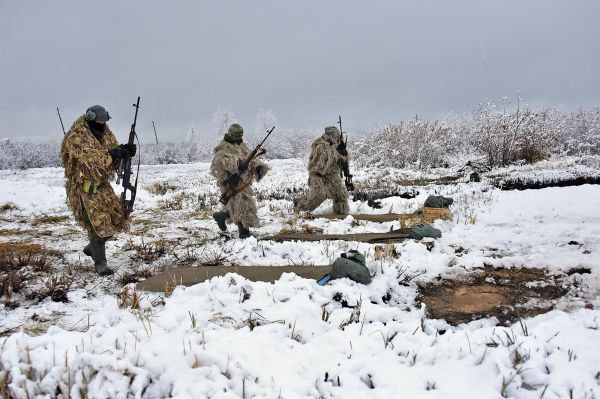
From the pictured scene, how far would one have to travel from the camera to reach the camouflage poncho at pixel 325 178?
25.5 ft

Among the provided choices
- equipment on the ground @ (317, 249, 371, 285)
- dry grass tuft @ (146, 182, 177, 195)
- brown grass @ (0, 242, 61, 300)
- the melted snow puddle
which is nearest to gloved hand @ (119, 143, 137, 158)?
brown grass @ (0, 242, 61, 300)

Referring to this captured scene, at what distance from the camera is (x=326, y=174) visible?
7.98 meters

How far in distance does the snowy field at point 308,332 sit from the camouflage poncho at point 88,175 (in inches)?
26.1

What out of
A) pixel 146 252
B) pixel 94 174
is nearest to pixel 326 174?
pixel 146 252

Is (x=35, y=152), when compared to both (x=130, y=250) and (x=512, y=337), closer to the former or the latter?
(x=130, y=250)

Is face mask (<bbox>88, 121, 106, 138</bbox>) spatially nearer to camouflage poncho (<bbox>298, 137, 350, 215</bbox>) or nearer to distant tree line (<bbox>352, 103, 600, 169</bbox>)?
camouflage poncho (<bbox>298, 137, 350, 215</bbox>)

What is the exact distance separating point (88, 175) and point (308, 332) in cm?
319

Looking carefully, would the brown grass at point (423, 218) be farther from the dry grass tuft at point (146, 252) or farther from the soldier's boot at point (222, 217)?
the dry grass tuft at point (146, 252)

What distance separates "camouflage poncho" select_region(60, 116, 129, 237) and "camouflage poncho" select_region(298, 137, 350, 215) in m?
4.19

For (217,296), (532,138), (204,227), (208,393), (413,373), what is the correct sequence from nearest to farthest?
(208,393) < (413,373) < (217,296) < (204,227) < (532,138)

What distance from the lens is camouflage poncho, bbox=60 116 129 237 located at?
14.2 feet

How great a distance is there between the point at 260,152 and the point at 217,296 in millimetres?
3426

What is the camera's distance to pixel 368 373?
216cm

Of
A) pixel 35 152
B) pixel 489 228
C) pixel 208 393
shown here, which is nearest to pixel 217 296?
pixel 208 393
